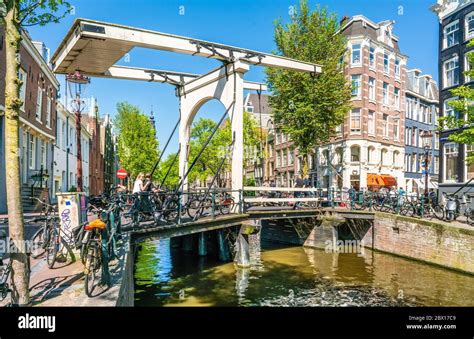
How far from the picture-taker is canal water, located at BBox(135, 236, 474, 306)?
30.8 ft

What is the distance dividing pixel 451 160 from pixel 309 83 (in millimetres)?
12259

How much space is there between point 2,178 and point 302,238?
1370 cm

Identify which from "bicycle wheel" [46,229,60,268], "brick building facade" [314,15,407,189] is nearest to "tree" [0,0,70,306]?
"bicycle wheel" [46,229,60,268]

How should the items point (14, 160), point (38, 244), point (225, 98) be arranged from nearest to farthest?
point (14, 160)
point (38, 244)
point (225, 98)

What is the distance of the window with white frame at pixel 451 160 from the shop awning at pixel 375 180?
5.19m

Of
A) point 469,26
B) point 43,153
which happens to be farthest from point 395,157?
point 43,153

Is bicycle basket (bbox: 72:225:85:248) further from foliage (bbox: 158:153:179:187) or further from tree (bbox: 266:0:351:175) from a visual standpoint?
foliage (bbox: 158:153:179:187)

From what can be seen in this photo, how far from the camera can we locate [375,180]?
28.9m

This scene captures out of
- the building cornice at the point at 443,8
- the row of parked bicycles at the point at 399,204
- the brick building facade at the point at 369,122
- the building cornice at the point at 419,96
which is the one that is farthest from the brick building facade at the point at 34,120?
the building cornice at the point at 419,96

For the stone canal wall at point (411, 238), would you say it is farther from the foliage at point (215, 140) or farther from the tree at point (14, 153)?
the foliage at point (215, 140)

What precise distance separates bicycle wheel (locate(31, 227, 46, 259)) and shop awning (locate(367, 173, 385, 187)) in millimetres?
25907

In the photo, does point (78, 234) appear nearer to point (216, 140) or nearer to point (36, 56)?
point (36, 56)

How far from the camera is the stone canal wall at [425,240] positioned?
12.3 metres
